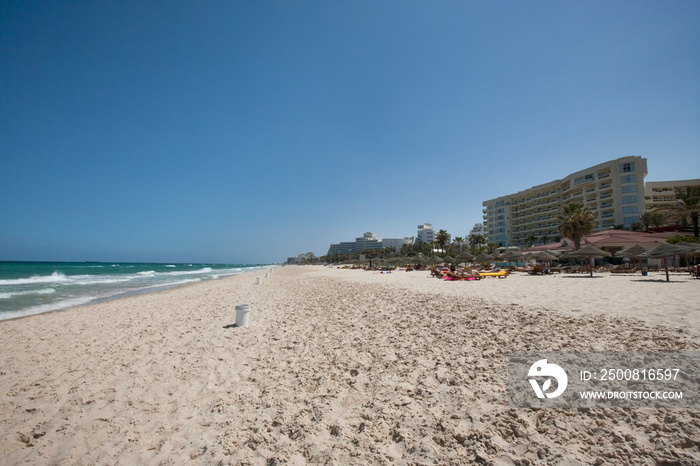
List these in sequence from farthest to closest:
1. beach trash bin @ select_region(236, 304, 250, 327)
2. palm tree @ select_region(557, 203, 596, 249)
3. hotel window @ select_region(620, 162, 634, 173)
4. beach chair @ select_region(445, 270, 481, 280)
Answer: hotel window @ select_region(620, 162, 634, 173)
palm tree @ select_region(557, 203, 596, 249)
beach chair @ select_region(445, 270, 481, 280)
beach trash bin @ select_region(236, 304, 250, 327)

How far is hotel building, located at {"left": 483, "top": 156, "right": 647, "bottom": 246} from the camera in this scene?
48219mm

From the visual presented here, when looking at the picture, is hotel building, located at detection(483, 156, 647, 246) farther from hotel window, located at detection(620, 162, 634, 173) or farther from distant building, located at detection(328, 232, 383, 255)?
distant building, located at detection(328, 232, 383, 255)

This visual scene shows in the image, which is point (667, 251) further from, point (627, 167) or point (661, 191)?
point (661, 191)

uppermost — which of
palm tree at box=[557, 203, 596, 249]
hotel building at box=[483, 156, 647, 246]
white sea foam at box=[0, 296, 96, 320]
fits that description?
hotel building at box=[483, 156, 647, 246]

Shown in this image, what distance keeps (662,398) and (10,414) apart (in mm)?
7188

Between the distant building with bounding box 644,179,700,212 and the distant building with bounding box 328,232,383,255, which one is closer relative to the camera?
the distant building with bounding box 644,179,700,212

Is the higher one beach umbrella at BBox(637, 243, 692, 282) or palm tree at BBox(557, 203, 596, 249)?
palm tree at BBox(557, 203, 596, 249)

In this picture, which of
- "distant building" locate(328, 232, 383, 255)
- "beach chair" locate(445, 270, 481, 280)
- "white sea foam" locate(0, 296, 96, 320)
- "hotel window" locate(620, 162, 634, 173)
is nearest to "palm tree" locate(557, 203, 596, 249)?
"beach chair" locate(445, 270, 481, 280)

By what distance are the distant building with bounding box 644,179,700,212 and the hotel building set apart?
1239 centimetres

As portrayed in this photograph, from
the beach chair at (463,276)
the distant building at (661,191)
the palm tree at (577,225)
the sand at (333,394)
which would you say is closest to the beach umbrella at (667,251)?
the beach chair at (463,276)

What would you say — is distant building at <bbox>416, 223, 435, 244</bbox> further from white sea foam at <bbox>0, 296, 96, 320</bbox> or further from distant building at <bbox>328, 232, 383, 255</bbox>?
white sea foam at <bbox>0, 296, 96, 320</bbox>

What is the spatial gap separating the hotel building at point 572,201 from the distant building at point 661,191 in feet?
40.7

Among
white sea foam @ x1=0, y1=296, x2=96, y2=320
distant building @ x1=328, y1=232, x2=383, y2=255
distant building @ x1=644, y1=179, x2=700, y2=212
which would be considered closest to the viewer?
white sea foam @ x1=0, y1=296, x2=96, y2=320

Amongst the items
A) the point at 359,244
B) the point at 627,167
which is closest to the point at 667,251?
the point at 627,167
